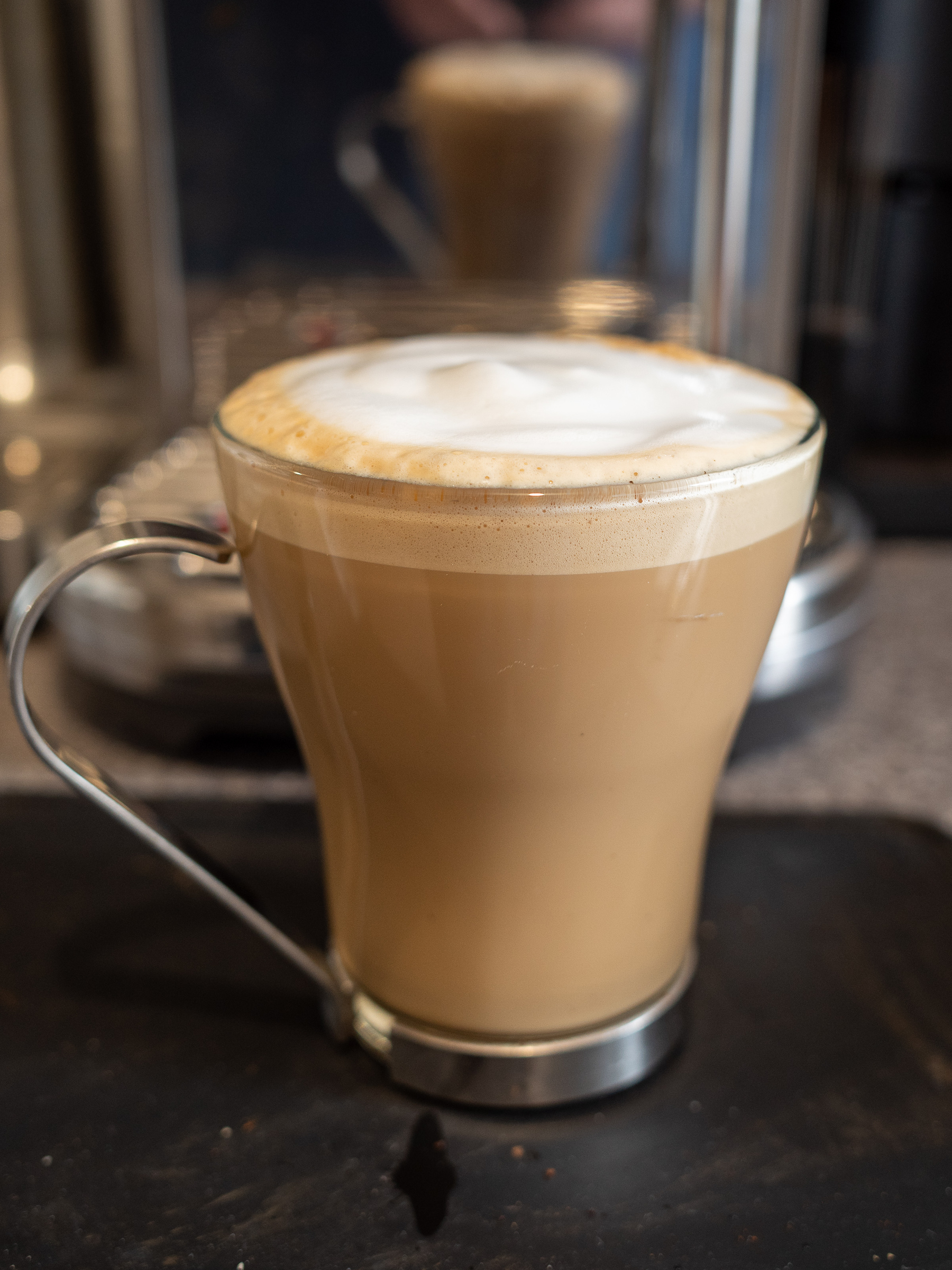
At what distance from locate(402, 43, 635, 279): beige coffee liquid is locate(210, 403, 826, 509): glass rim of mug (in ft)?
2.15

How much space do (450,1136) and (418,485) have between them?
235 mm

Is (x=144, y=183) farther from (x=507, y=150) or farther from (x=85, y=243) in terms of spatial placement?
(x=507, y=150)

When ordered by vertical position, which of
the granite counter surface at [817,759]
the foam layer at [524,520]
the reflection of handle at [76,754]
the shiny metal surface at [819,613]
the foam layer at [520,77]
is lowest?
the granite counter surface at [817,759]

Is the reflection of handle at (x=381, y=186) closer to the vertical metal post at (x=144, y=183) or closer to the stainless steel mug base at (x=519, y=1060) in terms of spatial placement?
the vertical metal post at (x=144, y=183)

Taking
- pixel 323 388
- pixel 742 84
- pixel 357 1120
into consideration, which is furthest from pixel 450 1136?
pixel 742 84

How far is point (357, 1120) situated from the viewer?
424mm

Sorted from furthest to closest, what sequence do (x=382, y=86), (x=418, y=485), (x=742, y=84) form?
(x=382, y=86), (x=742, y=84), (x=418, y=485)

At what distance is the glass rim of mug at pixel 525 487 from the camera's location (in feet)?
1.07

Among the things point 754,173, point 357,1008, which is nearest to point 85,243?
point 754,173

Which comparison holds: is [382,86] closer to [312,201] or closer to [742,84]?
[312,201]

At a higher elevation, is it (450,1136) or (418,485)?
(418,485)

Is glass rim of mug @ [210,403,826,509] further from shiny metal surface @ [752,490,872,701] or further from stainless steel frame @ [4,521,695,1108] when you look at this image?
shiny metal surface @ [752,490,872,701]

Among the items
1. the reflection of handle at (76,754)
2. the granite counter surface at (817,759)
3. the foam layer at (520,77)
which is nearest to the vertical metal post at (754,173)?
the foam layer at (520,77)

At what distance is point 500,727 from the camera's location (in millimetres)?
370
